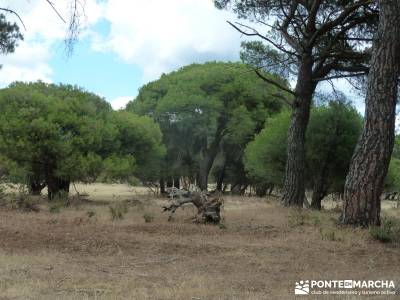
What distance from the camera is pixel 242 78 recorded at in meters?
34.8

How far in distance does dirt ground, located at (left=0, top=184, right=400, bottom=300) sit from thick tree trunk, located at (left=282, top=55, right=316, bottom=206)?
4.88 meters

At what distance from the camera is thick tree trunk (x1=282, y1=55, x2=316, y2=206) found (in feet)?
54.7

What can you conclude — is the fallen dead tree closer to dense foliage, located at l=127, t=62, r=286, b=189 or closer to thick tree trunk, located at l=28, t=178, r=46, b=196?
thick tree trunk, located at l=28, t=178, r=46, b=196

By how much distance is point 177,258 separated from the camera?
7.66 m

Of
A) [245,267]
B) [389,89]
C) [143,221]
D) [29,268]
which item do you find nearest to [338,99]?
[389,89]

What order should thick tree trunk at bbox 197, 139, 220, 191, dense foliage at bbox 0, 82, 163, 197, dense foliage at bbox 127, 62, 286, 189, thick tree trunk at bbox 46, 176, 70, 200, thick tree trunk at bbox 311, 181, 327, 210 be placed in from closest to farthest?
dense foliage at bbox 0, 82, 163, 197
thick tree trunk at bbox 311, 181, 327, 210
thick tree trunk at bbox 46, 176, 70, 200
dense foliage at bbox 127, 62, 286, 189
thick tree trunk at bbox 197, 139, 220, 191

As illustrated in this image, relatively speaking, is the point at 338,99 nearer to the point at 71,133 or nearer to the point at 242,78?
the point at 71,133

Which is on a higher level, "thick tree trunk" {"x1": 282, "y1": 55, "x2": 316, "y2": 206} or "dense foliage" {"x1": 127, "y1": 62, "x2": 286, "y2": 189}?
"dense foliage" {"x1": 127, "y1": 62, "x2": 286, "y2": 189}

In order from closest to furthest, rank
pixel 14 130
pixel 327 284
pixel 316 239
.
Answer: pixel 327 284, pixel 316 239, pixel 14 130

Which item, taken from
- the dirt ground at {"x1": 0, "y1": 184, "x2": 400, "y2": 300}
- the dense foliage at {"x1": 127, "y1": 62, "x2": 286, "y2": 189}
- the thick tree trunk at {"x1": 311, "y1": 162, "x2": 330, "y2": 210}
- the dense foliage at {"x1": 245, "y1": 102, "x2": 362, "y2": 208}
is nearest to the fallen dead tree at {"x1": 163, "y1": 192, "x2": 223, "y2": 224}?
the dirt ground at {"x1": 0, "y1": 184, "x2": 400, "y2": 300}

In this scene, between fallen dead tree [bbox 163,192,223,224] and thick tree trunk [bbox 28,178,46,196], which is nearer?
fallen dead tree [bbox 163,192,223,224]

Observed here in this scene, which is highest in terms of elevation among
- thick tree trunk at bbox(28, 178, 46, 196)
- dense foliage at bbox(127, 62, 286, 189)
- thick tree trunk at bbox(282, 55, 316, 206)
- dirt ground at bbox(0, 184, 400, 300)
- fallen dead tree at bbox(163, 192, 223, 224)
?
dense foliage at bbox(127, 62, 286, 189)

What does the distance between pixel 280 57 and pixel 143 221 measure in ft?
31.1

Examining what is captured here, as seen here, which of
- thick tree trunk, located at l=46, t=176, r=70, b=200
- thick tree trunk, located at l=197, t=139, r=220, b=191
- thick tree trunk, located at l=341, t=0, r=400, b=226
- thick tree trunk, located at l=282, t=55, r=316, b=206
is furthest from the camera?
thick tree trunk, located at l=197, t=139, r=220, b=191
